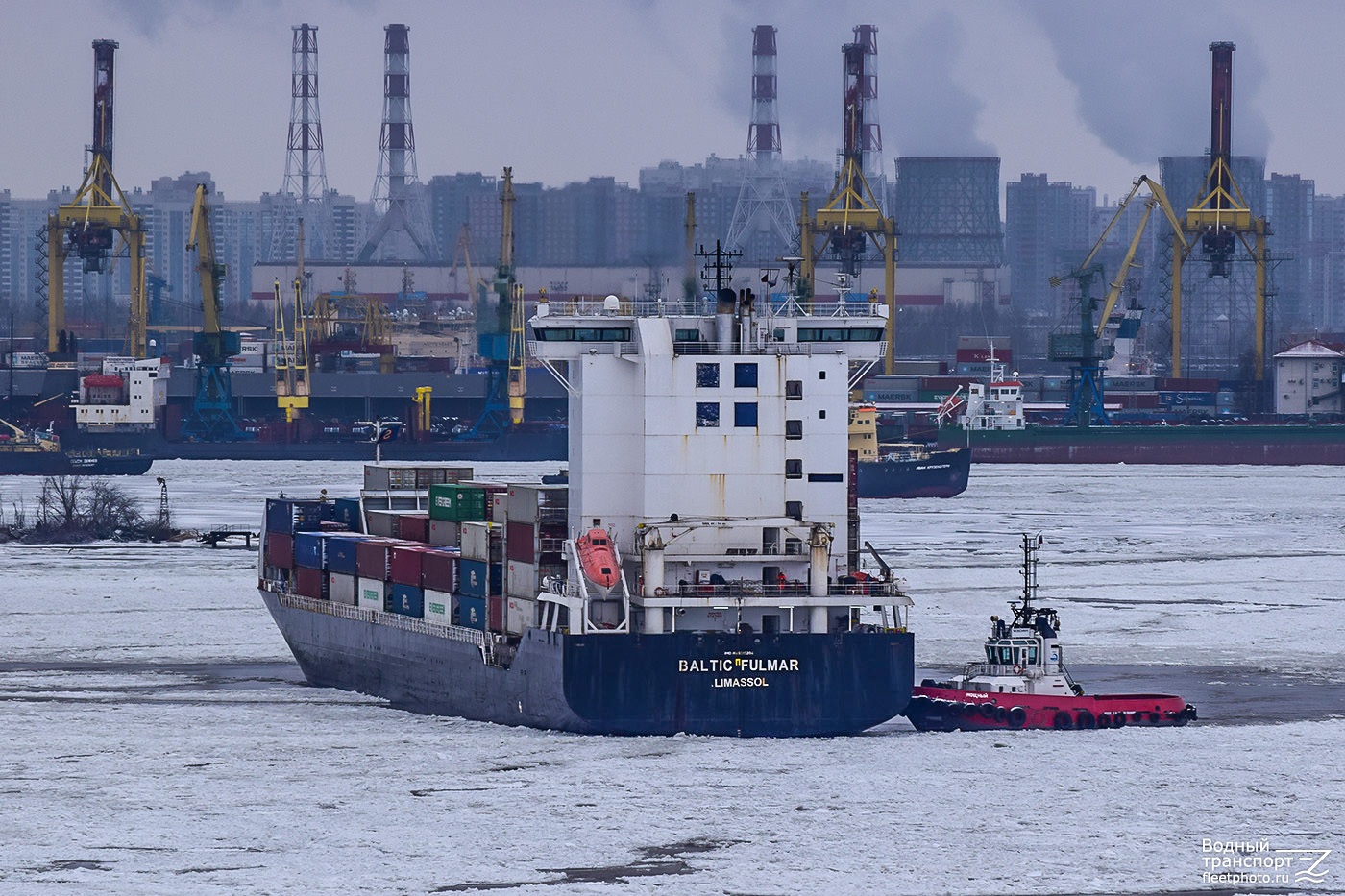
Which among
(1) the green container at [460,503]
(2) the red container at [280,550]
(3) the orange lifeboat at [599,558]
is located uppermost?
(1) the green container at [460,503]

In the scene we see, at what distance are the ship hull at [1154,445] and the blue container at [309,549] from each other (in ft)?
303

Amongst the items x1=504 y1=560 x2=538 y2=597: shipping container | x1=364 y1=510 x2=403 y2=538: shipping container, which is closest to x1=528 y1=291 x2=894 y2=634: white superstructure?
x1=504 y1=560 x2=538 y2=597: shipping container

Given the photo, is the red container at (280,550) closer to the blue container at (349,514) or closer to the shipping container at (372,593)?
the blue container at (349,514)

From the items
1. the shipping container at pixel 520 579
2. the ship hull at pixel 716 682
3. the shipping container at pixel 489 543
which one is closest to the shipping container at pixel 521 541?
the shipping container at pixel 520 579

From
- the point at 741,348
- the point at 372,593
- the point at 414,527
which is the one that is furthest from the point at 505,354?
the point at 741,348

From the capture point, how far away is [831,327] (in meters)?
36.2

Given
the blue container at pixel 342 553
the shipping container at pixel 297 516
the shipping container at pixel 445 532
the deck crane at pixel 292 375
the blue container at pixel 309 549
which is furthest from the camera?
the deck crane at pixel 292 375

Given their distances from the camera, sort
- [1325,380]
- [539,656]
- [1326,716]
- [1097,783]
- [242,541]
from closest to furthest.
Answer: [1097,783] → [539,656] → [1326,716] → [242,541] → [1325,380]

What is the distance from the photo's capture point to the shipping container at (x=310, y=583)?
148 feet

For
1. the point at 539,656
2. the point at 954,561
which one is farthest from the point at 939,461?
the point at 539,656

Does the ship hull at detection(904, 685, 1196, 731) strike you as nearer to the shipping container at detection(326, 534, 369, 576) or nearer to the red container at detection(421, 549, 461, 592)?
the red container at detection(421, 549, 461, 592)

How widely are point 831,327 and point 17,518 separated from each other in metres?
51.6

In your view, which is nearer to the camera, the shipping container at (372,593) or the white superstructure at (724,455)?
the white superstructure at (724,455)

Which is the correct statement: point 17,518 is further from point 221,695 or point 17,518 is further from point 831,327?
point 831,327
